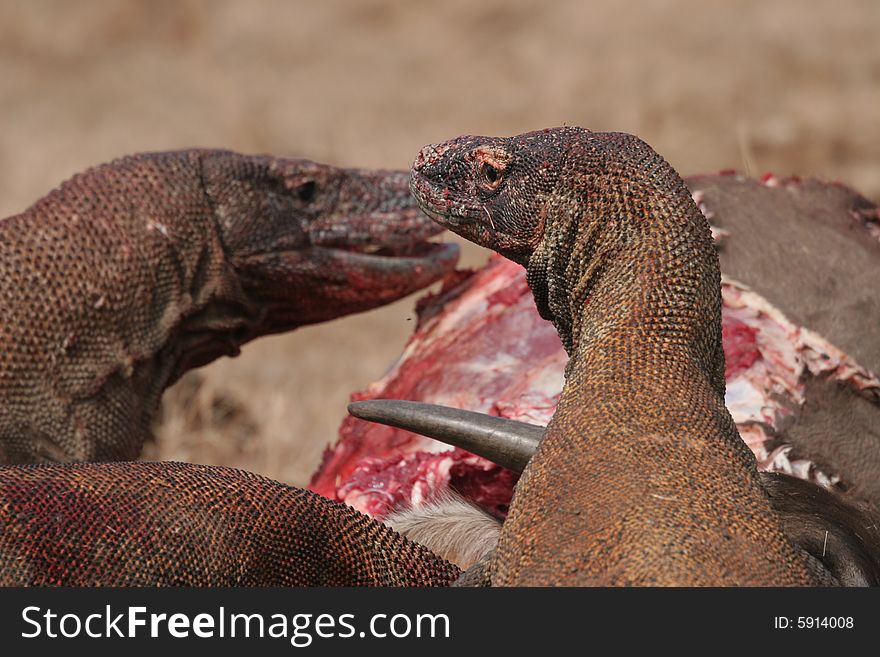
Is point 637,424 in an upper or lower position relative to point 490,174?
lower

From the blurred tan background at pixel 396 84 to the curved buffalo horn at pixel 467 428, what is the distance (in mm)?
4019

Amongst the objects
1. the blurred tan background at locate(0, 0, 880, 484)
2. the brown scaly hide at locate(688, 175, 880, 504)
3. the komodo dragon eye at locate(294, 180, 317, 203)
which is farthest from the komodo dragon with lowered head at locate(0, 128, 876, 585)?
the blurred tan background at locate(0, 0, 880, 484)

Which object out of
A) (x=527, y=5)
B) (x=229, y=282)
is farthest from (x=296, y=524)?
(x=527, y=5)

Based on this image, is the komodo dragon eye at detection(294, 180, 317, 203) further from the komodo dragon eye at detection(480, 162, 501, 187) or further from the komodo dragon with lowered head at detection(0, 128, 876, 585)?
the komodo dragon eye at detection(480, 162, 501, 187)

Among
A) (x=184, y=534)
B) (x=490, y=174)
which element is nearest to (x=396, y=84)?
(x=490, y=174)

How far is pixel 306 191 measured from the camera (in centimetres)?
520

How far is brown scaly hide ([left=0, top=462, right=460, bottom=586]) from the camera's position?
3.09 metres

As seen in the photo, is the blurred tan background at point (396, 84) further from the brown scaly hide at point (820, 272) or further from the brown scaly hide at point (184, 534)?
the brown scaly hide at point (184, 534)

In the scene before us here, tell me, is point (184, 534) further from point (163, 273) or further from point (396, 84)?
point (396, 84)

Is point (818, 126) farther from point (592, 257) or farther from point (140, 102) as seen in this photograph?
point (592, 257)

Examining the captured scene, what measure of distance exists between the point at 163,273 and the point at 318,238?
59cm

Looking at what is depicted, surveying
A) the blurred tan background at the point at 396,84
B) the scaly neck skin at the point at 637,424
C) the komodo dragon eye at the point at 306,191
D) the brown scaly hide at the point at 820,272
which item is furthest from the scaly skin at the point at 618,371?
the blurred tan background at the point at 396,84

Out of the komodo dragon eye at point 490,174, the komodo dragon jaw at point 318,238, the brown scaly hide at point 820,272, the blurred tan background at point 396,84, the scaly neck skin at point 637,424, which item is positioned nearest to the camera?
the scaly neck skin at point 637,424

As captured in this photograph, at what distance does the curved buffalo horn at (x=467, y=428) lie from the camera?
3428mm
